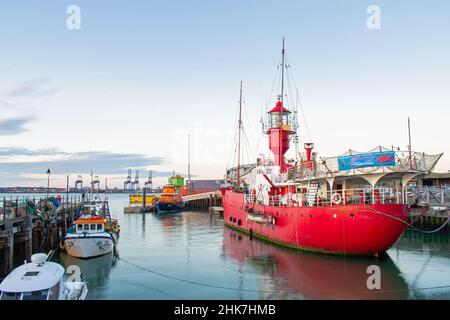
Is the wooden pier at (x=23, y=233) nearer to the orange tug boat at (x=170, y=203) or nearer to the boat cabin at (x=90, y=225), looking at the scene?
the boat cabin at (x=90, y=225)

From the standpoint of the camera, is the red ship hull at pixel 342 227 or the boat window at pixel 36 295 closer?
the boat window at pixel 36 295

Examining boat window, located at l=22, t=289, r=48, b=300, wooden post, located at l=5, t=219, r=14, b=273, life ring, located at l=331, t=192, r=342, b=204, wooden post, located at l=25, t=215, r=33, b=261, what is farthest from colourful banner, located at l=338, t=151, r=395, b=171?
wooden post, located at l=25, t=215, r=33, b=261

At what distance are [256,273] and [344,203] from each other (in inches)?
314

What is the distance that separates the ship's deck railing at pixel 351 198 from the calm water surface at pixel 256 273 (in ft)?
13.6

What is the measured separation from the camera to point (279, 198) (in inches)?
1398

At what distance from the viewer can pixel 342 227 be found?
85.9ft

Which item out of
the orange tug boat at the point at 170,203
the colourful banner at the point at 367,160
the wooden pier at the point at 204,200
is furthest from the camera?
the wooden pier at the point at 204,200

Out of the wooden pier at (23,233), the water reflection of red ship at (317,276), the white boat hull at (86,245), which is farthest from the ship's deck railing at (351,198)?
the wooden pier at (23,233)

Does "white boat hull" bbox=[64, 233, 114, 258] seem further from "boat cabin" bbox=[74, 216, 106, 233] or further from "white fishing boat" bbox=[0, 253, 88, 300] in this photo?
"white fishing boat" bbox=[0, 253, 88, 300]

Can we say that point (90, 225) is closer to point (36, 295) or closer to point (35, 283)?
point (35, 283)

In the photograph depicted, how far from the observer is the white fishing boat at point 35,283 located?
13922 mm
